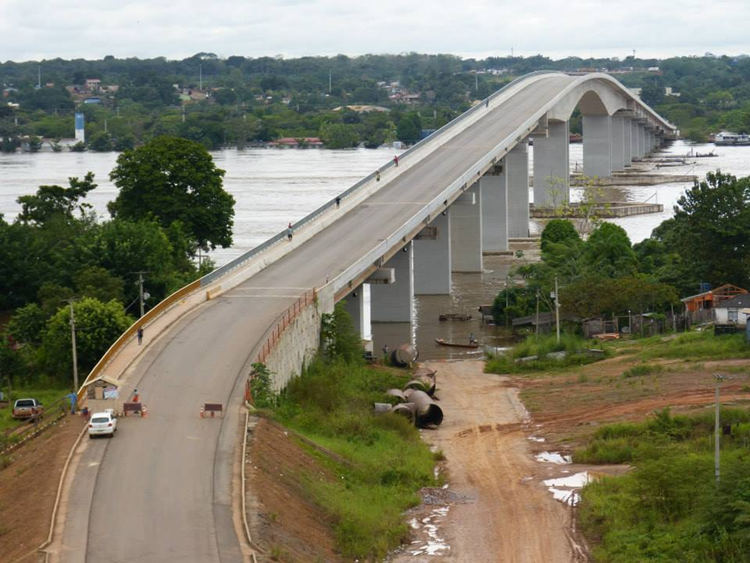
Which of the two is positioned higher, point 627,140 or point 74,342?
point 627,140

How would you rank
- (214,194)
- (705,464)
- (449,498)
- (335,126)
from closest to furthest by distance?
(705,464) < (449,498) < (214,194) < (335,126)

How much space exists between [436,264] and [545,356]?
62.1 feet

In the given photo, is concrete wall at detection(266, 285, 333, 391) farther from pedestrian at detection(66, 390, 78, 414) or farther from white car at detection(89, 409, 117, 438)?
white car at detection(89, 409, 117, 438)

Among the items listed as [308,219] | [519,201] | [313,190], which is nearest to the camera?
[308,219]

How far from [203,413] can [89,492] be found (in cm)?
528

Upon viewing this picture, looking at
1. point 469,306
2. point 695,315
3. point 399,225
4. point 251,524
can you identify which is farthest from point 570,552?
point 469,306

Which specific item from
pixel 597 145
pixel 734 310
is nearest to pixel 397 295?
pixel 734 310

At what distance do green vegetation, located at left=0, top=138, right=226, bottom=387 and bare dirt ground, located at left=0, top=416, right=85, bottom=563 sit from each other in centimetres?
903

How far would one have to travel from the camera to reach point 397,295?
57.8m

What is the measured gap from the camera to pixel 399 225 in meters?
56.4

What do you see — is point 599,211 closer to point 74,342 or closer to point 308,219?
point 308,219

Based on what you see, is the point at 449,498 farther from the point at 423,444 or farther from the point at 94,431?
the point at 94,431

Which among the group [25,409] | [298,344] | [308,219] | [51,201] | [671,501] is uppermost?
[51,201]

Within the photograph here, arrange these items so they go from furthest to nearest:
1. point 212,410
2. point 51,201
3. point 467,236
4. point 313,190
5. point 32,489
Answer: point 313,190
point 467,236
point 51,201
point 212,410
point 32,489
